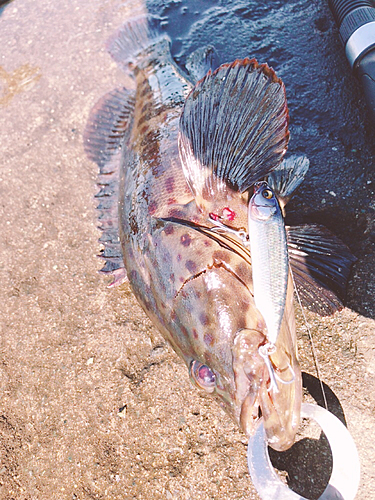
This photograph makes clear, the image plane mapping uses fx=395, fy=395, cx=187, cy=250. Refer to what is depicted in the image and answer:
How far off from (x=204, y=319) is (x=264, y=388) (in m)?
0.47

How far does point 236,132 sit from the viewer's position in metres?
2.48

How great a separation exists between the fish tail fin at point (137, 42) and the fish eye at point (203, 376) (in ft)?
10.8

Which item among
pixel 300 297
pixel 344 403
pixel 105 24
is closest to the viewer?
pixel 344 403

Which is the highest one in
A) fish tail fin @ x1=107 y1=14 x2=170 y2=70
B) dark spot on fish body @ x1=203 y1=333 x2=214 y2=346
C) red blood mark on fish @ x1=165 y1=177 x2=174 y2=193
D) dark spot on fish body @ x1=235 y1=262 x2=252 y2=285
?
fish tail fin @ x1=107 y1=14 x2=170 y2=70

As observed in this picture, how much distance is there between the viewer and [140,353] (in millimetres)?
3045

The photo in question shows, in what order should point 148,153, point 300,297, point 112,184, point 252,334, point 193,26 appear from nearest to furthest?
point 252,334 < point 300,297 < point 148,153 < point 112,184 < point 193,26

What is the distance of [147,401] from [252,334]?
123 centimetres

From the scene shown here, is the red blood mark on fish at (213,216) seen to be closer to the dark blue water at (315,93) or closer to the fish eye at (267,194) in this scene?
the fish eye at (267,194)

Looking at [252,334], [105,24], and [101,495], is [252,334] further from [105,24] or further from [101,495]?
[105,24]

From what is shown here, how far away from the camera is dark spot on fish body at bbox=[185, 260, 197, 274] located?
7.43ft

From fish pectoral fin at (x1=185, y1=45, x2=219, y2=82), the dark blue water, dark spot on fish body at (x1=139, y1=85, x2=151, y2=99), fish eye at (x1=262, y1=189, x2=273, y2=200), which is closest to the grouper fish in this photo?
fish eye at (x1=262, y1=189, x2=273, y2=200)

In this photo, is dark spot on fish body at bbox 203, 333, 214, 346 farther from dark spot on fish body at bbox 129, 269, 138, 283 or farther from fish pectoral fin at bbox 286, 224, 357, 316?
fish pectoral fin at bbox 286, 224, 357, 316

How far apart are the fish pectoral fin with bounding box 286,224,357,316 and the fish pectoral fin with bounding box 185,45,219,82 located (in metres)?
2.20

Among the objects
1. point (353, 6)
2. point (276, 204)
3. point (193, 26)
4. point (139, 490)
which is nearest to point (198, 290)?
point (276, 204)
